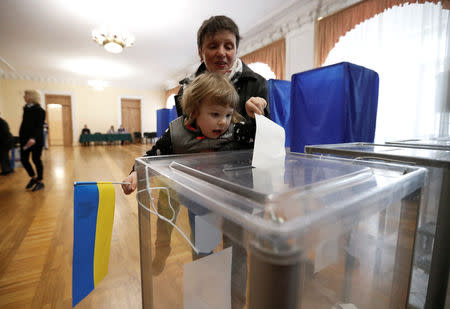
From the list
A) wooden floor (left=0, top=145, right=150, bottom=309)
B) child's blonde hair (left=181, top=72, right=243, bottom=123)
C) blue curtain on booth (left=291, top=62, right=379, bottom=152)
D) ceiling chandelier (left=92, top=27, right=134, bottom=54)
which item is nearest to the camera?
child's blonde hair (left=181, top=72, right=243, bottom=123)

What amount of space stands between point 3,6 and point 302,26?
471 cm

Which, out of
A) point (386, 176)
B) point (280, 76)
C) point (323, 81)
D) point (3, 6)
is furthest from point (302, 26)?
point (3, 6)

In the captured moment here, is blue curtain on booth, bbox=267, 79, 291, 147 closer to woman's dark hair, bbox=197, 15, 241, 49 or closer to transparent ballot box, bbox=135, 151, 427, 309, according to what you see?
woman's dark hair, bbox=197, 15, 241, 49

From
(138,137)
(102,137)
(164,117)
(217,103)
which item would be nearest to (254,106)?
(217,103)

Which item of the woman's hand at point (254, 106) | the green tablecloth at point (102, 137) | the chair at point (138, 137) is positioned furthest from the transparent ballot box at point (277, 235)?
the chair at point (138, 137)

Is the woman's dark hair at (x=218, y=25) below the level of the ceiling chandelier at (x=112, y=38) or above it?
below

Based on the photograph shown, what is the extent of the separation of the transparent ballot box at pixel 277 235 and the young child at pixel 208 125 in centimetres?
20

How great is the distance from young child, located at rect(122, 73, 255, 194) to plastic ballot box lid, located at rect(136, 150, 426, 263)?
0.31 metres

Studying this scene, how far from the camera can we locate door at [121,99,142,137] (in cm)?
1057

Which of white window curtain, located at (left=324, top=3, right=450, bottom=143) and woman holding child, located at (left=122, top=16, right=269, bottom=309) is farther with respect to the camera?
white window curtain, located at (left=324, top=3, right=450, bottom=143)

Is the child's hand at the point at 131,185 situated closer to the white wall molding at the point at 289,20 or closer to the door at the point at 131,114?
the white wall molding at the point at 289,20

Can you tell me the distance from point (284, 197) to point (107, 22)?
518 cm

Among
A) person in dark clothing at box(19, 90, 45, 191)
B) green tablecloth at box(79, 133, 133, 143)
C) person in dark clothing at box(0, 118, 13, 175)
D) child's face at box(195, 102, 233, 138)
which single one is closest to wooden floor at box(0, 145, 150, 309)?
person in dark clothing at box(19, 90, 45, 191)

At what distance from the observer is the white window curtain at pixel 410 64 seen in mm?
2338
